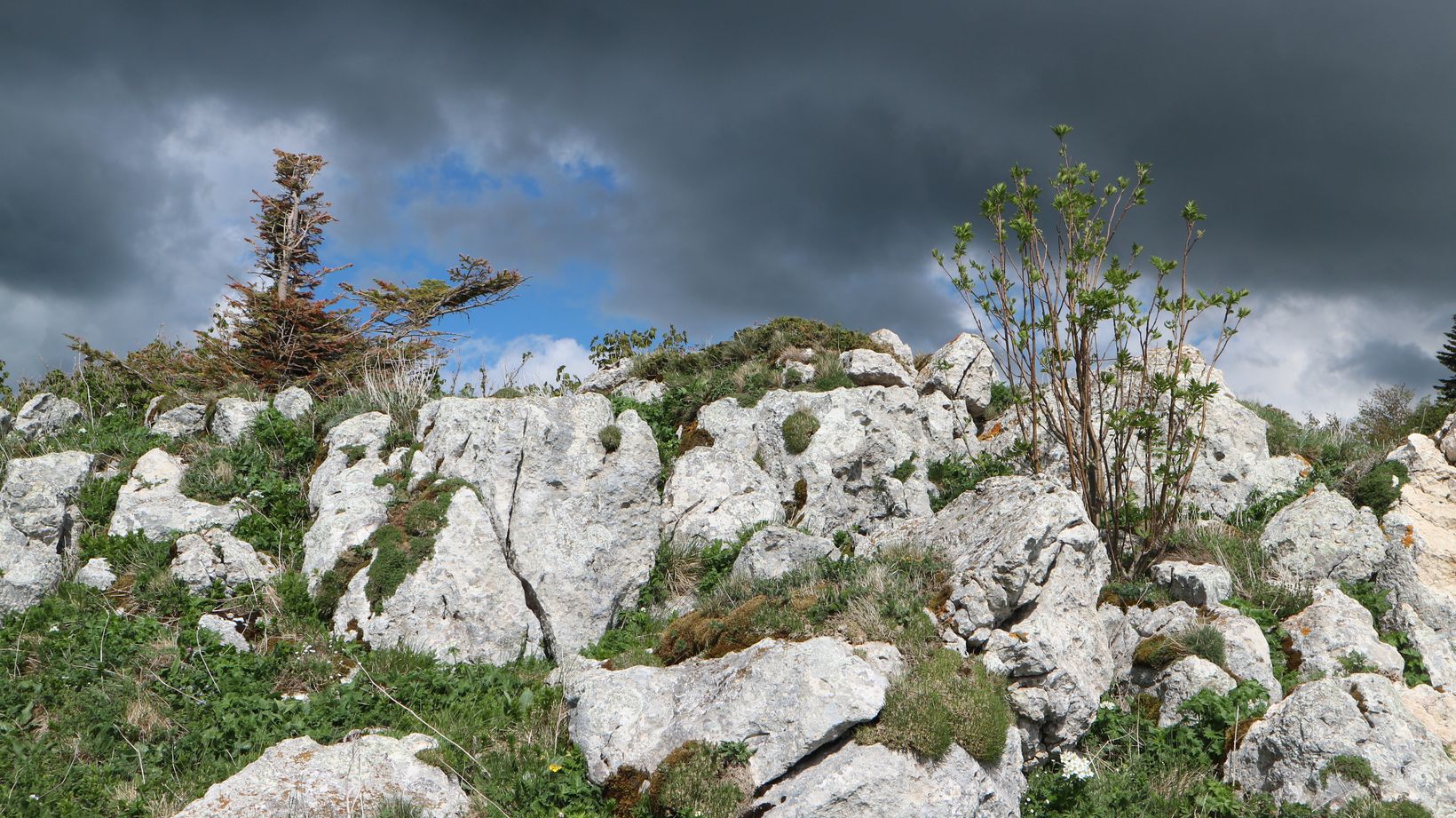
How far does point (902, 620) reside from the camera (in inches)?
332

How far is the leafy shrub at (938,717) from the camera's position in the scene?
273 inches

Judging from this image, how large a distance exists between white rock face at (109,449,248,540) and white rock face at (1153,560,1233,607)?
1230cm

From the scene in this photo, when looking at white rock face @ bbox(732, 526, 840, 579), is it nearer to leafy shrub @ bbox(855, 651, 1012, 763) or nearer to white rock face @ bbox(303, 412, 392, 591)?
leafy shrub @ bbox(855, 651, 1012, 763)

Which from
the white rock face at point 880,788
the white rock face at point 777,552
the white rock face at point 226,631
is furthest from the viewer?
the white rock face at point 777,552

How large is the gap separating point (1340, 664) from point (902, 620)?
4918 millimetres

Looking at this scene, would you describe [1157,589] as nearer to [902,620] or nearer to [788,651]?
[902,620]

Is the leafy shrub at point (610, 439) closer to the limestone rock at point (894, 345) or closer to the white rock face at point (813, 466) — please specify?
the white rock face at point (813, 466)

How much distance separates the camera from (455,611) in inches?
402

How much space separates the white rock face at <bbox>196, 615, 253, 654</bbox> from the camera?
979 centimetres

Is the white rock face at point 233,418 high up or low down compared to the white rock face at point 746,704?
up

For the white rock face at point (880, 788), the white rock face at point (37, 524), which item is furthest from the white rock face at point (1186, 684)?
the white rock face at point (37, 524)

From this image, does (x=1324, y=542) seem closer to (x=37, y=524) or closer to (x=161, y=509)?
(x=161, y=509)

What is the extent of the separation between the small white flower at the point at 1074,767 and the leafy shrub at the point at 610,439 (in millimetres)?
7092

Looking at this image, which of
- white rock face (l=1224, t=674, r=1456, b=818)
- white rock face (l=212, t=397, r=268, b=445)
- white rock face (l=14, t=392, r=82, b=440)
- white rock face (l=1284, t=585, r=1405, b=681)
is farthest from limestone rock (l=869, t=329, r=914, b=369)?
white rock face (l=14, t=392, r=82, b=440)
